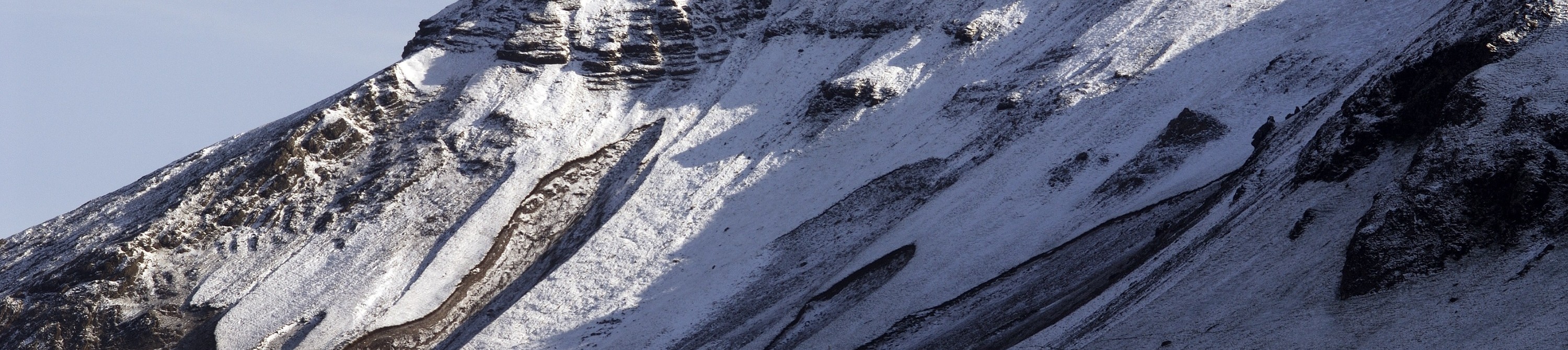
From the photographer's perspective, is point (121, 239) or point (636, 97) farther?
point (636, 97)

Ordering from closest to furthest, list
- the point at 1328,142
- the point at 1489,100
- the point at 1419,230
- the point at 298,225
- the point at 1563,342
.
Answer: the point at 1563,342 → the point at 1419,230 → the point at 1489,100 → the point at 1328,142 → the point at 298,225

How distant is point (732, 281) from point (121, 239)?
33528 mm

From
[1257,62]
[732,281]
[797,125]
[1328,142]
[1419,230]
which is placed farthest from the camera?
[797,125]

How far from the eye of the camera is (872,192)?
6059 cm

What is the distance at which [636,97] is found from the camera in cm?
→ 7519

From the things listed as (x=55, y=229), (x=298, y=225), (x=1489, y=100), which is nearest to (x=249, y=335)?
(x=298, y=225)

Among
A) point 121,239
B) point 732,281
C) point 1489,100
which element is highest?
point 121,239

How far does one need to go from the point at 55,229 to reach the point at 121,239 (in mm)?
7505

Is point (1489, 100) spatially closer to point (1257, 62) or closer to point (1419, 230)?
point (1419, 230)

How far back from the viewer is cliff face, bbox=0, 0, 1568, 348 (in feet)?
111

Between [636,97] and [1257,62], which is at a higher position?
[636,97]

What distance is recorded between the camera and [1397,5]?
60812mm

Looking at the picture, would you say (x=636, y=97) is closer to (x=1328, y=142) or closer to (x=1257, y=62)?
(x=1257, y=62)

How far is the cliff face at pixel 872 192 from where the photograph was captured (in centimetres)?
3372
